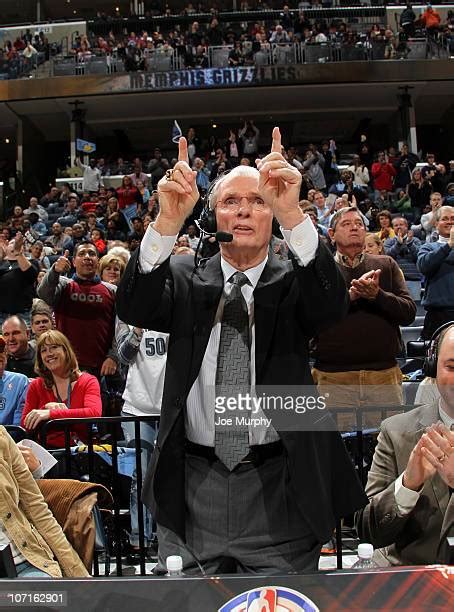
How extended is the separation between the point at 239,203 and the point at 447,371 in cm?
77

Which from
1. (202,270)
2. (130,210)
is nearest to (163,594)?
(202,270)

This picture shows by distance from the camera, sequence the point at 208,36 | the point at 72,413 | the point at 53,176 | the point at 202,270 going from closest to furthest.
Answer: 1. the point at 202,270
2. the point at 72,413
3. the point at 208,36
4. the point at 53,176

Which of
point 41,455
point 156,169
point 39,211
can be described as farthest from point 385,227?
point 39,211

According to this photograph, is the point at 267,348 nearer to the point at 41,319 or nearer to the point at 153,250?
the point at 153,250

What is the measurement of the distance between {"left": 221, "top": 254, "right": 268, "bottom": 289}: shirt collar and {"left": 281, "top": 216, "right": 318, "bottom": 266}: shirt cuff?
0.17m

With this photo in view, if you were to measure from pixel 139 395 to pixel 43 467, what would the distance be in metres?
1.13

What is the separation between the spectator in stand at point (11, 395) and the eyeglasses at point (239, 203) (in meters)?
2.43

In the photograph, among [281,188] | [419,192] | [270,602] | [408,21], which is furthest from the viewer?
[408,21]

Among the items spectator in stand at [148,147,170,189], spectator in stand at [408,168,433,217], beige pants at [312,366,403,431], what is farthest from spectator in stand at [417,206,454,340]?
spectator in stand at [148,147,170,189]

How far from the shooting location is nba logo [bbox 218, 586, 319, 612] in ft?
4.09

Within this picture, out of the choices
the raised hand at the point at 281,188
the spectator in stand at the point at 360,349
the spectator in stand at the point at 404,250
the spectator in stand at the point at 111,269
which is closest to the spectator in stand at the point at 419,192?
the spectator in stand at the point at 404,250

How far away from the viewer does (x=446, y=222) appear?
4.93 metres

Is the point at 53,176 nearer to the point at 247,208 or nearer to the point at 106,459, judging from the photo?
the point at 106,459

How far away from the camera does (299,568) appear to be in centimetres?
167
